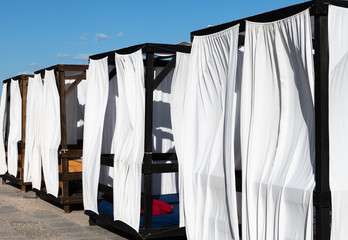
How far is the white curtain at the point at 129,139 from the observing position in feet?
22.9

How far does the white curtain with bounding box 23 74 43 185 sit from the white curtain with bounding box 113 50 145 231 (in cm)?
375

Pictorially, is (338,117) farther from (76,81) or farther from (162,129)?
(76,81)

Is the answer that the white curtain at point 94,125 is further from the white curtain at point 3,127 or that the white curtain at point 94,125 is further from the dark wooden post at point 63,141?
the white curtain at point 3,127

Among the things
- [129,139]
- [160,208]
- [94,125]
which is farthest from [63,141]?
[129,139]

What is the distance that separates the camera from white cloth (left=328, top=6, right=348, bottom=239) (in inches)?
171

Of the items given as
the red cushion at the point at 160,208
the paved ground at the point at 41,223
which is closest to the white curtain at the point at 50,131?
the paved ground at the point at 41,223

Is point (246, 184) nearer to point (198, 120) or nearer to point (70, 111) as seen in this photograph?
point (198, 120)

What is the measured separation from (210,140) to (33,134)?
6.30 m

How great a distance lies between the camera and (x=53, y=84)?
32.8 feet

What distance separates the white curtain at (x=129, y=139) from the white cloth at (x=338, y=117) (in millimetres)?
3044

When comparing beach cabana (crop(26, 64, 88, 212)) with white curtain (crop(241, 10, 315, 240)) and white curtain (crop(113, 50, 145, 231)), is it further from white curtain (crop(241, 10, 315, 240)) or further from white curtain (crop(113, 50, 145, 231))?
white curtain (crop(241, 10, 315, 240))

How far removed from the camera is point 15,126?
41.8 ft

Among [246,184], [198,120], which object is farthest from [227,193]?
[198,120]

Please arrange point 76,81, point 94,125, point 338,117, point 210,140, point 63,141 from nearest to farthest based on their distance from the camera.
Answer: point 338,117
point 210,140
point 94,125
point 63,141
point 76,81
